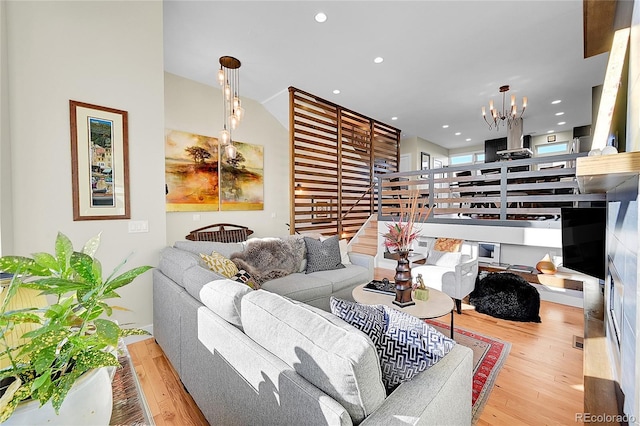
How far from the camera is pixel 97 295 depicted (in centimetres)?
60

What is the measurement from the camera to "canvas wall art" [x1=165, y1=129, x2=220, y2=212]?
4.33 metres

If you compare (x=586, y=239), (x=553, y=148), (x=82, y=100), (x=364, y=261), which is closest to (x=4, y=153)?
(x=82, y=100)

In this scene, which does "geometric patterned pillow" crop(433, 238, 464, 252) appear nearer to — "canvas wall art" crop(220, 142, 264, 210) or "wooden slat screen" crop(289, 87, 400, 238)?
"wooden slat screen" crop(289, 87, 400, 238)

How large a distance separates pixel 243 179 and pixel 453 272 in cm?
384

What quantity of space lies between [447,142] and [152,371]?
9616 mm

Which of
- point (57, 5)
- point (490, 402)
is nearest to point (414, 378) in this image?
point (490, 402)

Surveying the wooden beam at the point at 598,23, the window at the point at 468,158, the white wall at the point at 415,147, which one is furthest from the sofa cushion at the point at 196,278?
the window at the point at 468,158

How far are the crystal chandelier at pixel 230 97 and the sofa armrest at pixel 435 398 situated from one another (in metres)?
3.57

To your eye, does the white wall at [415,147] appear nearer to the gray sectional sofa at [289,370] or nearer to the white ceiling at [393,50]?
the white ceiling at [393,50]

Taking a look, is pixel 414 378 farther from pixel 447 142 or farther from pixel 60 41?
pixel 447 142

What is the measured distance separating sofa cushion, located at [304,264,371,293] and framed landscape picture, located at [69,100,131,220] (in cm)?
205

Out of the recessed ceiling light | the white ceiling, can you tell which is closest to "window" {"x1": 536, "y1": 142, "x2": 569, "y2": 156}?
the white ceiling

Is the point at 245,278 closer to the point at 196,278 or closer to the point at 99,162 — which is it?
the point at 196,278

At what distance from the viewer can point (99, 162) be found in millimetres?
2418
